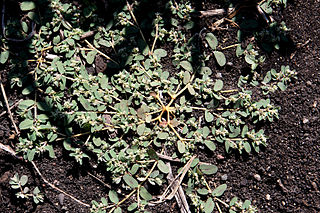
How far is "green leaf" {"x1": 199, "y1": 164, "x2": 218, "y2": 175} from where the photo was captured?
217 centimetres

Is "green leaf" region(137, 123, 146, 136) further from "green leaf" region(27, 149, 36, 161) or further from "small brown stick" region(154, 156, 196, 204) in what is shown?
"green leaf" region(27, 149, 36, 161)

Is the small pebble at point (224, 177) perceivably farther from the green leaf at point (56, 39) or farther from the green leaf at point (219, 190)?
the green leaf at point (56, 39)

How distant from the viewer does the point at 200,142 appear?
2.19m

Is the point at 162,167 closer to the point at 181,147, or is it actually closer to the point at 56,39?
the point at 181,147

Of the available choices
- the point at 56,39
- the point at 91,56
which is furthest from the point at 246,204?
the point at 56,39

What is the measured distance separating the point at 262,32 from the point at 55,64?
4.71ft

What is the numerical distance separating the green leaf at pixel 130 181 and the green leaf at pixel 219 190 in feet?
1.73

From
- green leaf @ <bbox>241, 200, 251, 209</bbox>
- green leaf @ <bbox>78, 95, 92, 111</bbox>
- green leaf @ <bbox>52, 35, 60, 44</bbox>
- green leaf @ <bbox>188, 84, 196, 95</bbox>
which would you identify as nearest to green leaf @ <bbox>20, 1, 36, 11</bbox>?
green leaf @ <bbox>52, 35, 60, 44</bbox>

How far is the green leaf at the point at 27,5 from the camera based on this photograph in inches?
85.5

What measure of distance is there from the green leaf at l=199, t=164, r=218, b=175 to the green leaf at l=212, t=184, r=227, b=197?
4.4 inches

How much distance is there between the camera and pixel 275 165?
220cm

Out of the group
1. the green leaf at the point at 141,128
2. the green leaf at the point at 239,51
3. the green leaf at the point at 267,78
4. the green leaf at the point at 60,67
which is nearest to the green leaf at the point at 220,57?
the green leaf at the point at 239,51

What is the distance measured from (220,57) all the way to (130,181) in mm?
1046

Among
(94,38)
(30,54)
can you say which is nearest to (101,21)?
(94,38)
